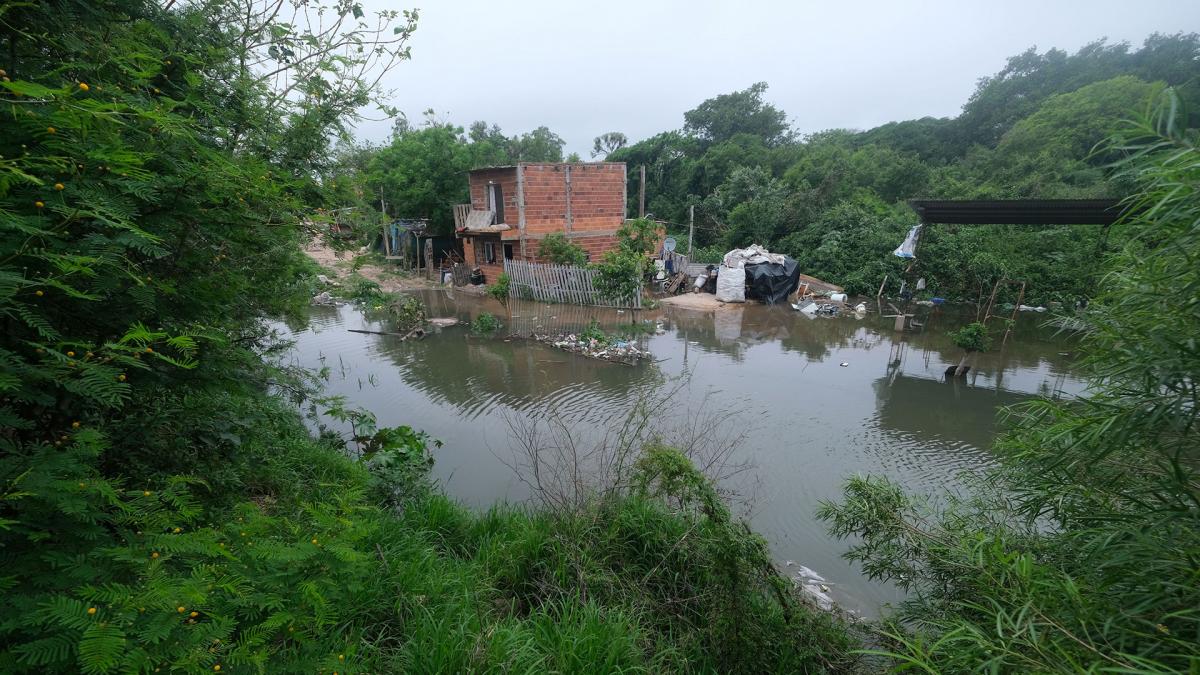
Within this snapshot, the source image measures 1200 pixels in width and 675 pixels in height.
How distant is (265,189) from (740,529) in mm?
3229

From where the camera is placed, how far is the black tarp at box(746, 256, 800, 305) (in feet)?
51.4

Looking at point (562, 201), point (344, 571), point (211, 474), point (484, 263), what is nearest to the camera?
point (344, 571)

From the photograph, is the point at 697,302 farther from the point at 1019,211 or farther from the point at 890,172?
the point at 890,172

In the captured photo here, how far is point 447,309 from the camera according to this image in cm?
1495

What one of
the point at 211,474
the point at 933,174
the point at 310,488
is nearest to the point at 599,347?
the point at 310,488

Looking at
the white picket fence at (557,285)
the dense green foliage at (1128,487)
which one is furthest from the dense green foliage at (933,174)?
the dense green foliage at (1128,487)

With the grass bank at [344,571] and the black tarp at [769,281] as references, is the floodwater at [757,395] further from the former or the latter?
the black tarp at [769,281]

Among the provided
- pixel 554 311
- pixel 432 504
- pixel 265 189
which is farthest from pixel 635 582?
pixel 554 311

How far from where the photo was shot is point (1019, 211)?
32.6ft

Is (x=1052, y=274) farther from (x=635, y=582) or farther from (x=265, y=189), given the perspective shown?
(x=265, y=189)

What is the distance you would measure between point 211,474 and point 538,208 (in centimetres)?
1443

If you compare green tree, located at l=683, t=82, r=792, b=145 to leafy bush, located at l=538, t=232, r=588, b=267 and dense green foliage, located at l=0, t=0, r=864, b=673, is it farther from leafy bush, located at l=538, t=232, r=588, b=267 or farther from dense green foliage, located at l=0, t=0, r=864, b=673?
dense green foliage, located at l=0, t=0, r=864, b=673

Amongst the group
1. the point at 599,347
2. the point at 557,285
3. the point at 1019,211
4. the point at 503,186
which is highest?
the point at 503,186

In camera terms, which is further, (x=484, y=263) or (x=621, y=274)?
(x=484, y=263)
